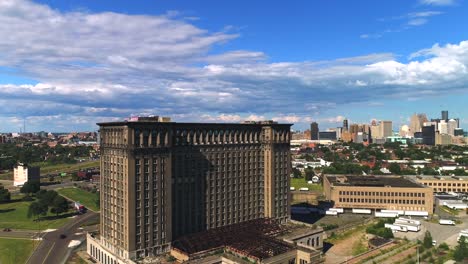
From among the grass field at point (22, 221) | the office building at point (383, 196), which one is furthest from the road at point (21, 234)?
the office building at point (383, 196)

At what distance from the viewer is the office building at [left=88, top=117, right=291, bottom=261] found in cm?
9800

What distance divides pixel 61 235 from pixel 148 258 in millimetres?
67095

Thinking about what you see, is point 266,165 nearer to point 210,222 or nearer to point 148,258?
point 210,222

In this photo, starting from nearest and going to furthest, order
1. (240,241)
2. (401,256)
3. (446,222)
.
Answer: (240,241) < (401,256) < (446,222)

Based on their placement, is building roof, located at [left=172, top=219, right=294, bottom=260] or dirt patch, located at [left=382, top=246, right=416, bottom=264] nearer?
building roof, located at [left=172, top=219, right=294, bottom=260]

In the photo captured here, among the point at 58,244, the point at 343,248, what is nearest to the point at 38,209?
the point at 58,244

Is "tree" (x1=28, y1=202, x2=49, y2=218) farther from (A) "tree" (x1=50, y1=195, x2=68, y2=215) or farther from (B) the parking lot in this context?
(B) the parking lot

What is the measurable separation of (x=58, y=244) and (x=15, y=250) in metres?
13.9

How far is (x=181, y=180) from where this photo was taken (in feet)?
362

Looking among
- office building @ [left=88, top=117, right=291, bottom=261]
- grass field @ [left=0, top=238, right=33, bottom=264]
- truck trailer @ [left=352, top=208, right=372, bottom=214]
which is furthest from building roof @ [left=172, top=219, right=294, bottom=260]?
truck trailer @ [left=352, top=208, right=372, bottom=214]

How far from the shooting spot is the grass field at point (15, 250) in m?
121

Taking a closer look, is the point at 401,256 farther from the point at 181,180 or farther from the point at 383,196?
the point at 181,180

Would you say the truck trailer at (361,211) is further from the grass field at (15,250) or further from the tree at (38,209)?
the tree at (38,209)

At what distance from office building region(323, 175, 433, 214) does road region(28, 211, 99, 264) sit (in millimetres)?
126259
